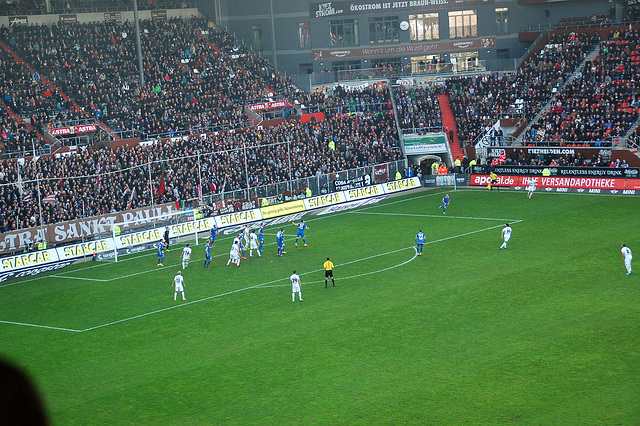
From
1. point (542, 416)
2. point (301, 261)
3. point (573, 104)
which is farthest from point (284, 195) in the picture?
point (542, 416)

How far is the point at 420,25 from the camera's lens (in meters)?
75.1

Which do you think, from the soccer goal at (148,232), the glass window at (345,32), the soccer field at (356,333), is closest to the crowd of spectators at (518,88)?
the glass window at (345,32)

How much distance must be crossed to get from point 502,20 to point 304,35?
20.9 m

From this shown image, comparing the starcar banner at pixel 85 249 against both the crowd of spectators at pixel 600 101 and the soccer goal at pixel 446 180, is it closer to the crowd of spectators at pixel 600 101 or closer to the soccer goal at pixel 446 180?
the soccer goal at pixel 446 180

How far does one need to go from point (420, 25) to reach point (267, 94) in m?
19.0

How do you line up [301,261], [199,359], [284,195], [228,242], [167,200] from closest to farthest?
[199,359] < [301,261] < [228,242] < [167,200] < [284,195]

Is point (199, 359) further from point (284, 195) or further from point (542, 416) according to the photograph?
point (284, 195)

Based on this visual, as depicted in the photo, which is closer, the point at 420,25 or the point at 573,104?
the point at 573,104

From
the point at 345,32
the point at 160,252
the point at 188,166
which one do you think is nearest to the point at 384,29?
the point at 345,32

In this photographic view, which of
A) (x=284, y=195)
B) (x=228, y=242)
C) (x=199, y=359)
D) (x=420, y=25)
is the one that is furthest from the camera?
(x=420, y=25)

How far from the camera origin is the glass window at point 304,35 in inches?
3029

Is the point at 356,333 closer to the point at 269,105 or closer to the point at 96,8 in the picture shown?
the point at 269,105

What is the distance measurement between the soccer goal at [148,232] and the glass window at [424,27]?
128 ft

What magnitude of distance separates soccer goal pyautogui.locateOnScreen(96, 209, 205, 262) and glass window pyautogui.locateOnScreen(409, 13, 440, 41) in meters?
39.0
